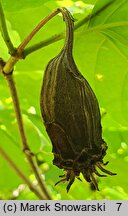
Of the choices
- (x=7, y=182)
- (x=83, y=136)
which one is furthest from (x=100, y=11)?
(x=7, y=182)

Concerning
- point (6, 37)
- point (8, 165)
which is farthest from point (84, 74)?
point (8, 165)

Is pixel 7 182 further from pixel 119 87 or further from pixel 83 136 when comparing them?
pixel 83 136

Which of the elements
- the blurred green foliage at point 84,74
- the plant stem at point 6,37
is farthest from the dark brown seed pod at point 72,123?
the blurred green foliage at point 84,74

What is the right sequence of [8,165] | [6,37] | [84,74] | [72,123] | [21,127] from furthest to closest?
[8,165] < [84,74] < [21,127] < [6,37] < [72,123]

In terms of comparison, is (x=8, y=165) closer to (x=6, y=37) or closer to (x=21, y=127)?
(x=21, y=127)

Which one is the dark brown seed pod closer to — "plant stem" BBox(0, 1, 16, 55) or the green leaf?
"plant stem" BBox(0, 1, 16, 55)

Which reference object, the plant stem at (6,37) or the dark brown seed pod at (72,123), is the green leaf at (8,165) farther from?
the dark brown seed pod at (72,123)
